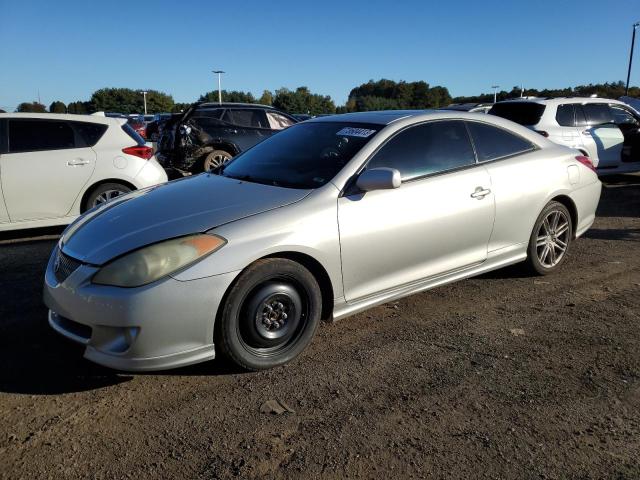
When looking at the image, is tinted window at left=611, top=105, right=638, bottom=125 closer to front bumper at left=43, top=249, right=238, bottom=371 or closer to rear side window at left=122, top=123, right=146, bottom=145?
rear side window at left=122, top=123, right=146, bottom=145

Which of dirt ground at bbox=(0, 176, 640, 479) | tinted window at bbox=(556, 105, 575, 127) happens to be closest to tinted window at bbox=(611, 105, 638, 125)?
tinted window at bbox=(556, 105, 575, 127)

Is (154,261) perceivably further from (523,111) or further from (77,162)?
(523,111)

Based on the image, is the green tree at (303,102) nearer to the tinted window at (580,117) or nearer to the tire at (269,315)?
the tinted window at (580,117)

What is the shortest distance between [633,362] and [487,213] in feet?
4.66

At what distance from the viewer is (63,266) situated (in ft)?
10.3

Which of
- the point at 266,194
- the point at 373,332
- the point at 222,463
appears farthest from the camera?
the point at 373,332

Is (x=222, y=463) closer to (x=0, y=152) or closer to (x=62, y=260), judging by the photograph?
(x=62, y=260)

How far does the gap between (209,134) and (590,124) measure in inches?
277

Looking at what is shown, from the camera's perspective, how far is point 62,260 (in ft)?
10.5

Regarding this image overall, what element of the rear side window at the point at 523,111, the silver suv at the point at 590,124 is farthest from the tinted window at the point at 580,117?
the rear side window at the point at 523,111

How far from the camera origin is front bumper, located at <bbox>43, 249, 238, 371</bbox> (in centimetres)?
276

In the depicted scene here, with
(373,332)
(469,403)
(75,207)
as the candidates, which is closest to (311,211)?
(373,332)

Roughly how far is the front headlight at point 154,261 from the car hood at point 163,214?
0.05 meters

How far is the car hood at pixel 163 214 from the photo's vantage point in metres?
2.97
